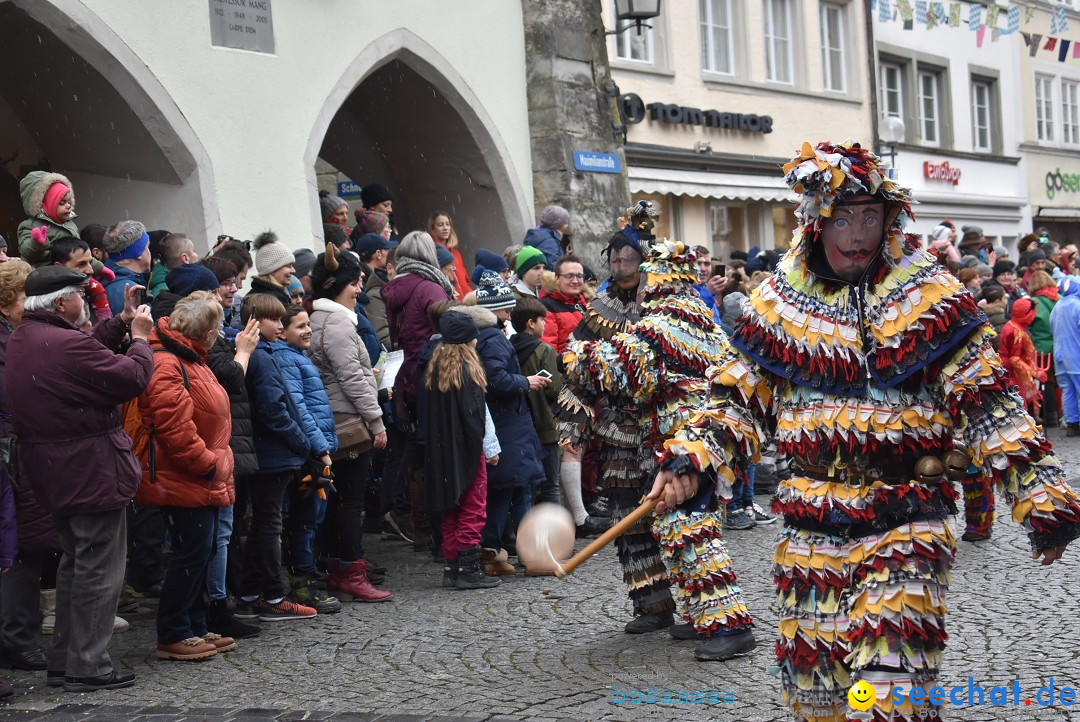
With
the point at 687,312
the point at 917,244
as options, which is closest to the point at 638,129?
the point at 687,312

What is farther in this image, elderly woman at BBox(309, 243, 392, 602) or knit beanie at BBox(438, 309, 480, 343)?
knit beanie at BBox(438, 309, 480, 343)

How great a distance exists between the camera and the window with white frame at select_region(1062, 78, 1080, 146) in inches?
1218

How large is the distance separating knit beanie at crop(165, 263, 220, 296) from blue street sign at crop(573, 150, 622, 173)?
7.43 meters

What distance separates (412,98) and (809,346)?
10.1 meters

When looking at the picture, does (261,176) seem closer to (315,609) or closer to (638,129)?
(315,609)

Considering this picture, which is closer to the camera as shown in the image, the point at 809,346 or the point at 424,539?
the point at 809,346

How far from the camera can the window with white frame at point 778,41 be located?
21.3 metres

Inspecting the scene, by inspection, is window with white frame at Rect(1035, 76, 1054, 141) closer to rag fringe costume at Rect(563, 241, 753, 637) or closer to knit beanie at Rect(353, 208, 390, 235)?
knit beanie at Rect(353, 208, 390, 235)

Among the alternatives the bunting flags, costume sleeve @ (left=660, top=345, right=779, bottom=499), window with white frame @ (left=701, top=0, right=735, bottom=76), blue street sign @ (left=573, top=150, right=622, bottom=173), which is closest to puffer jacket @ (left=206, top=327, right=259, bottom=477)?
costume sleeve @ (left=660, top=345, right=779, bottom=499)

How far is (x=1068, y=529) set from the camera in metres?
3.88

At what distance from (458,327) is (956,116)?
2089cm

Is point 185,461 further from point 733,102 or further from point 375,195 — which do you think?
point 733,102

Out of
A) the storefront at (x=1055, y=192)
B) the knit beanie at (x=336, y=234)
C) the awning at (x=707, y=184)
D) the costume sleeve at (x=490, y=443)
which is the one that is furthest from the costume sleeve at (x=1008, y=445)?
the storefront at (x=1055, y=192)

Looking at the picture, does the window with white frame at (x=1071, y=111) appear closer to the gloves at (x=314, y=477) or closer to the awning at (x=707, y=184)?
the awning at (x=707, y=184)
